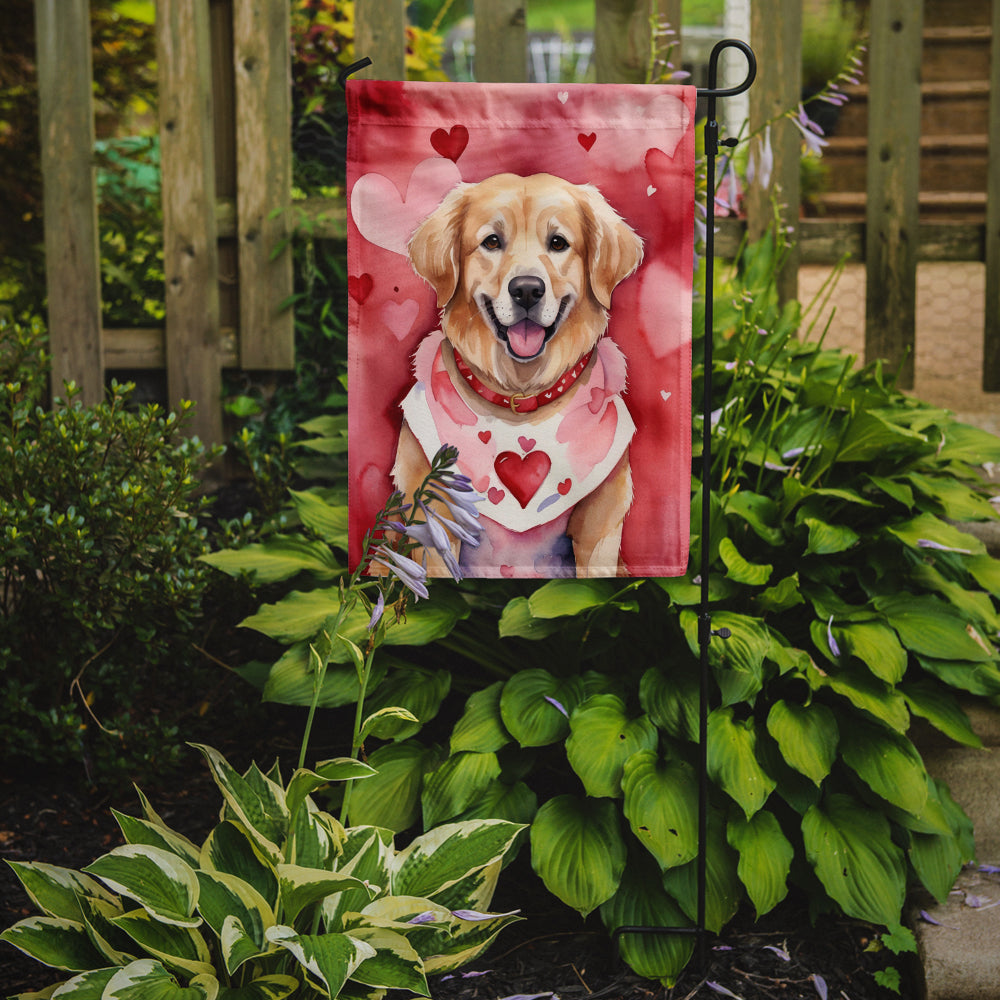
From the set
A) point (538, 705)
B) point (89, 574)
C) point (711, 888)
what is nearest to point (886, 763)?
point (711, 888)

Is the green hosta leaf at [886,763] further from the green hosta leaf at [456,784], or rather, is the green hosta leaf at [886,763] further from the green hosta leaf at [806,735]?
the green hosta leaf at [456,784]

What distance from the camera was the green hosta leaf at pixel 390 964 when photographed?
57.1 inches

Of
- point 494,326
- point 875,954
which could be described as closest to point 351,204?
point 494,326

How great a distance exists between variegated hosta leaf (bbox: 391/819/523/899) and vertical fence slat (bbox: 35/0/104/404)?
7.05ft

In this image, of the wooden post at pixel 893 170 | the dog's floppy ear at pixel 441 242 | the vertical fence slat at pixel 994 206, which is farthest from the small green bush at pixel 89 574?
the vertical fence slat at pixel 994 206

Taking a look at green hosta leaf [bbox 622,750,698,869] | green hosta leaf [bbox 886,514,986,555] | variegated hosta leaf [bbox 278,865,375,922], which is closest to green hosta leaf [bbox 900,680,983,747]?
green hosta leaf [bbox 886,514,986,555]

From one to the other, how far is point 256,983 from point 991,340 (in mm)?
3175

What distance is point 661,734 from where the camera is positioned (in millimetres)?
2025

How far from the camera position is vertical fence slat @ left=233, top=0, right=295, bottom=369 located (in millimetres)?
3176

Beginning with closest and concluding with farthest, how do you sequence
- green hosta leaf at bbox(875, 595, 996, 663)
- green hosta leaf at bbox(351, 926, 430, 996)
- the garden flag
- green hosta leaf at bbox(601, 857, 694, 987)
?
green hosta leaf at bbox(351, 926, 430, 996) < the garden flag < green hosta leaf at bbox(601, 857, 694, 987) < green hosta leaf at bbox(875, 595, 996, 663)

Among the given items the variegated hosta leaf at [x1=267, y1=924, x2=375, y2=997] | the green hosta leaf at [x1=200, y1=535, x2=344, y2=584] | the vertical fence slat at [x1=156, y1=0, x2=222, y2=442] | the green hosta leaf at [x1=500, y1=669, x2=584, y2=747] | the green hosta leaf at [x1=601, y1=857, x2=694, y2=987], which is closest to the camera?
the variegated hosta leaf at [x1=267, y1=924, x2=375, y2=997]

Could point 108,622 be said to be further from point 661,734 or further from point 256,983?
point 661,734

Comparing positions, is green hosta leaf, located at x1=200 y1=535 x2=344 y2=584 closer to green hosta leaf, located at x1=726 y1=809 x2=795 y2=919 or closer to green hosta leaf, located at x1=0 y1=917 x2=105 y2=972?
green hosta leaf, located at x1=0 y1=917 x2=105 y2=972

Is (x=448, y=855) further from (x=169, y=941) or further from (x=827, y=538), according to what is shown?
→ (x=827, y=538)
